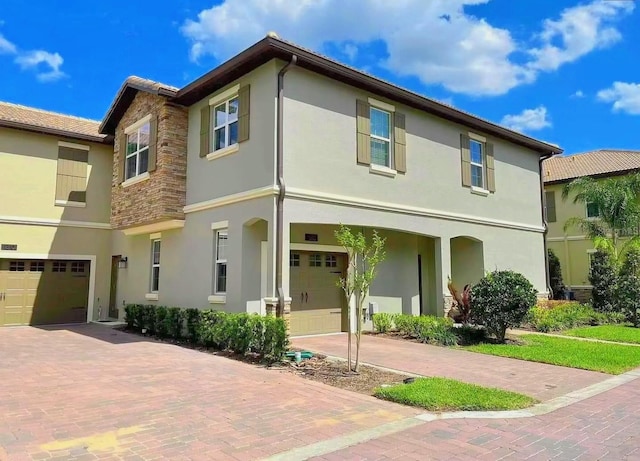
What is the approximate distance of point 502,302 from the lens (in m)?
12.3

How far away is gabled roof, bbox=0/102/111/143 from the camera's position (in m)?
16.8

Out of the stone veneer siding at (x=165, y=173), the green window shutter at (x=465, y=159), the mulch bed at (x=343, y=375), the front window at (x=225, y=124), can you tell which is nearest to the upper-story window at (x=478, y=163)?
the green window shutter at (x=465, y=159)

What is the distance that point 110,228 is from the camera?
18609mm

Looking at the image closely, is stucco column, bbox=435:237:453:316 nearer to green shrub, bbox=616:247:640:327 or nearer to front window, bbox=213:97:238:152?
Answer: green shrub, bbox=616:247:640:327

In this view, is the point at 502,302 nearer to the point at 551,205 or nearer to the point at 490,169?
the point at 490,169

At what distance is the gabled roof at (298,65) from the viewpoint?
460 inches

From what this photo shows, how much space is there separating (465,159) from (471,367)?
9.41 m

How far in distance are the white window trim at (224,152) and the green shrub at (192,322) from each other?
4.24 meters

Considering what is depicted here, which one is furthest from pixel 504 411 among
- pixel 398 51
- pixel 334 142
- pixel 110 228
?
pixel 110 228

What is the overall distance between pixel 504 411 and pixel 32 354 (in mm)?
10002

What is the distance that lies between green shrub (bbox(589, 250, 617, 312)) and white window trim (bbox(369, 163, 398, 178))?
1065 centimetres

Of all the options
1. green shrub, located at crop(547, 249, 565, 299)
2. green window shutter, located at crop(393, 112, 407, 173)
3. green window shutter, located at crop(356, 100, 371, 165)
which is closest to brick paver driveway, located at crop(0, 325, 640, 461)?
green window shutter, located at crop(356, 100, 371, 165)

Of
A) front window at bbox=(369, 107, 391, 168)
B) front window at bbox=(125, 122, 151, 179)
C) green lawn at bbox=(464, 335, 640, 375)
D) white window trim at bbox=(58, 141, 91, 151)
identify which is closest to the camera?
green lawn at bbox=(464, 335, 640, 375)

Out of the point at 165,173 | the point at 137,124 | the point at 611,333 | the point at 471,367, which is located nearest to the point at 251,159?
the point at 165,173
